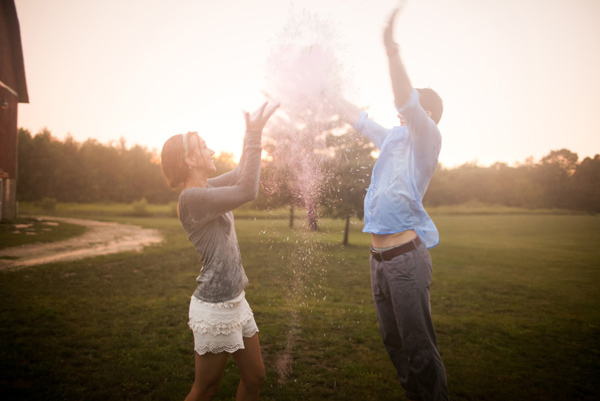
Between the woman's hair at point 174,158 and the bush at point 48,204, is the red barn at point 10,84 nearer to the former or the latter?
the woman's hair at point 174,158

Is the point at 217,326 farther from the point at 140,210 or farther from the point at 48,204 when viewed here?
the point at 48,204

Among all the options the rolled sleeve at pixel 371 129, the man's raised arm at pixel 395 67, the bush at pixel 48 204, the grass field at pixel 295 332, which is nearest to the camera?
the man's raised arm at pixel 395 67

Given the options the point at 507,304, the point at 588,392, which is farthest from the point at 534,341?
the point at 507,304

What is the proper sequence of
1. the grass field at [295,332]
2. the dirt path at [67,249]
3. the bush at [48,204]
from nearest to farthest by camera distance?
the grass field at [295,332] < the dirt path at [67,249] < the bush at [48,204]

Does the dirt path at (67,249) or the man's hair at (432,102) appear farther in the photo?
the dirt path at (67,249)

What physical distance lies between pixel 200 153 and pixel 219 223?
0.53 metres

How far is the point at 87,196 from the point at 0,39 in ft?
144

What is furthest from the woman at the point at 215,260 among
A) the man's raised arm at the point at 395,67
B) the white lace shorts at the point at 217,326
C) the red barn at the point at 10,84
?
the red barn at the point at 10,84

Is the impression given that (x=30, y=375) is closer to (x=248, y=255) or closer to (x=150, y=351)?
(x=150, y=351)

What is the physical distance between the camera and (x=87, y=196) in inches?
→ 2173

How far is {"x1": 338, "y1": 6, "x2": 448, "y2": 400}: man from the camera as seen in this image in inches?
84.8

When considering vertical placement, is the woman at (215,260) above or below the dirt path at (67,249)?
above

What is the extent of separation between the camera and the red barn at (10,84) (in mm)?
16656

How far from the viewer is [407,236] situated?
233 centimetres
